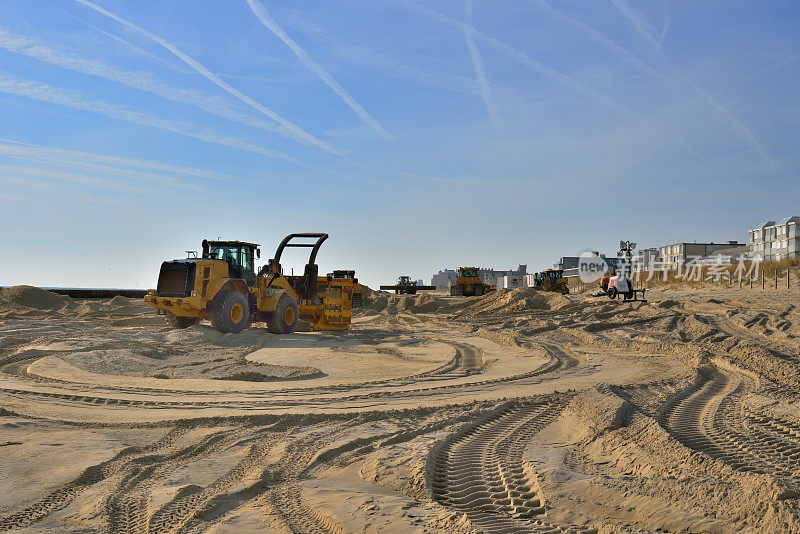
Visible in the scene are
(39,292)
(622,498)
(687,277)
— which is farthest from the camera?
(687,277)

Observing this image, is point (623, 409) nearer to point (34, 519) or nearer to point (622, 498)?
point (622, 498)

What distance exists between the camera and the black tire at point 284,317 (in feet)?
58.9

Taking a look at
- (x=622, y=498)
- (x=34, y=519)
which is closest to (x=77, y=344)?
(x=34, y=519)

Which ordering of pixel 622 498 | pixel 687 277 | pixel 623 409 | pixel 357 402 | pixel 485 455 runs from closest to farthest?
pixel 622 498
pixel 485 455
pixel 623 409
pixel 357 402
pixel 687 277

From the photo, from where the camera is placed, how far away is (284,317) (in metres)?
18.2

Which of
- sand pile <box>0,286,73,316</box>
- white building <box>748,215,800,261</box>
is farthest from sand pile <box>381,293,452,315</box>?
white building <box>748,215,800,261</box>

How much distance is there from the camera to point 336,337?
683 inches

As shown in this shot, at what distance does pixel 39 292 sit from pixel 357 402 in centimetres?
3065

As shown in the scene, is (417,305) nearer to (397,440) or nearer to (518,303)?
(518,303)

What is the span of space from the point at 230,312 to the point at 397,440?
1161 cm

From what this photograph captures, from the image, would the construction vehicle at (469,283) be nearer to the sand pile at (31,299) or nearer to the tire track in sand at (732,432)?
the sand pile at (31,299)

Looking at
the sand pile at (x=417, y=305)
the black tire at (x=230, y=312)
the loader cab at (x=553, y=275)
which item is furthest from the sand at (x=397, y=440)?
the loader cab at (x=553, y=275)

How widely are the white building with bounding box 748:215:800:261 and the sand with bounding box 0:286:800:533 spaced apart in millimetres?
56604

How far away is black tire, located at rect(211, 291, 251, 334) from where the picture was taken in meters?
16.2
